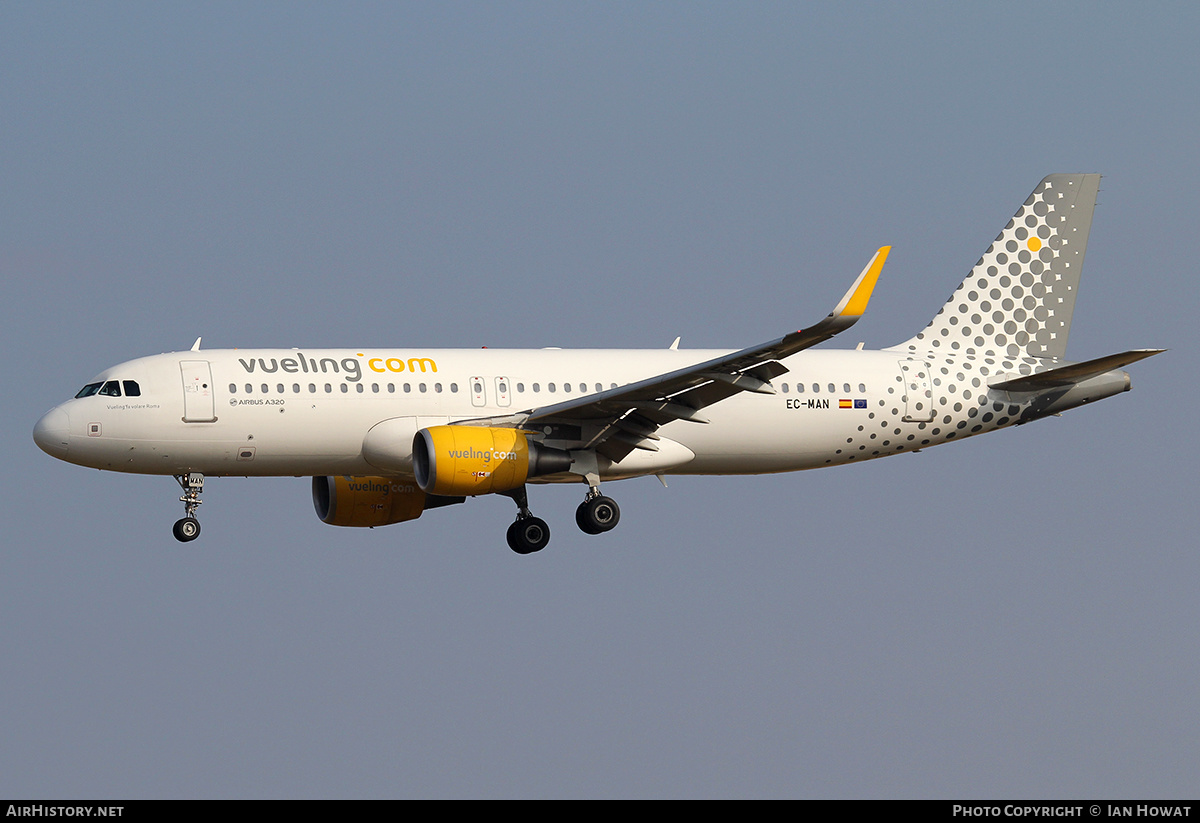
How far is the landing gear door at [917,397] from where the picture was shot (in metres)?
40.6

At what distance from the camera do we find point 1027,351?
42531 millimetres

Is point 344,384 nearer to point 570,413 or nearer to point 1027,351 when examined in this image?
point 570,413

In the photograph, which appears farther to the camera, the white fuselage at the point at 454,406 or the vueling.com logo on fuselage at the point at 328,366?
the vueling.com logo on fuselage at the point at 328,366

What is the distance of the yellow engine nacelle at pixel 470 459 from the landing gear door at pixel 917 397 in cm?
956

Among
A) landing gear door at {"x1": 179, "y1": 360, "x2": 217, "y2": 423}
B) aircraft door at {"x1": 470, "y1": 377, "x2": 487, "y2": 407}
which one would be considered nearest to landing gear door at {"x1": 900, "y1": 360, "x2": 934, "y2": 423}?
aircraft door at {"x1": 470, "y1": 377, "x2": 487, "y2": 407}

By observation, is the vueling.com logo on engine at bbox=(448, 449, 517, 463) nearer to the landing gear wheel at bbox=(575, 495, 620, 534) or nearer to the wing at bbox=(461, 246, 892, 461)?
the wing at bbox=(461, 246, 892, 461)

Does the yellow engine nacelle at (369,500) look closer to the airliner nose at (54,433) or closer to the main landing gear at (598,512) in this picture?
the main landing gear at (598,512)

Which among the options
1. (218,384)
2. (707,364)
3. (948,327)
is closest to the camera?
(707,364)

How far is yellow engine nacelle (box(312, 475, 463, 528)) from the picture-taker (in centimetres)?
4091

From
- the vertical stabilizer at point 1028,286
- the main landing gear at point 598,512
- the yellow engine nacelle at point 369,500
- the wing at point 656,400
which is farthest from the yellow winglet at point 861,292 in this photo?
the yellow engine nacelle at point 369,500

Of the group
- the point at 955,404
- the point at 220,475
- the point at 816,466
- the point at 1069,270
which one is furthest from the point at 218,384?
the point at 1069,270

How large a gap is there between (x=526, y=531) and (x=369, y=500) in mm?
4256

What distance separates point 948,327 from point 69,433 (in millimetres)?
20331

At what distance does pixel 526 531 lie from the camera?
38.9 m
